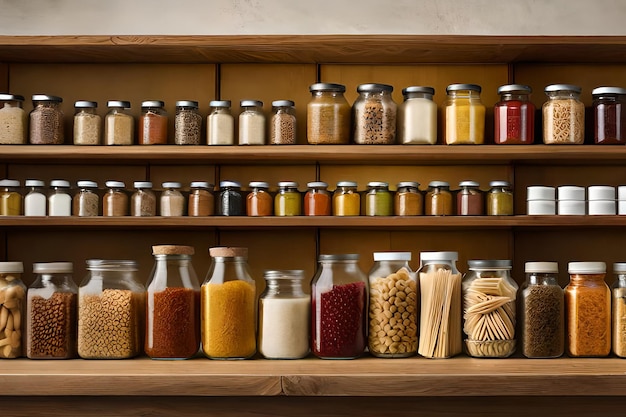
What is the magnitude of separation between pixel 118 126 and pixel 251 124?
368 millimetres

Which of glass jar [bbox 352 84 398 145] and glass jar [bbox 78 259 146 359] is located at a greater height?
glass jar [bbox 352 84 398 145]

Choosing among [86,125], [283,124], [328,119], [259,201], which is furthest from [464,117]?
[86,125]

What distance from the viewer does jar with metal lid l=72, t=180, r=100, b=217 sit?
207 cm

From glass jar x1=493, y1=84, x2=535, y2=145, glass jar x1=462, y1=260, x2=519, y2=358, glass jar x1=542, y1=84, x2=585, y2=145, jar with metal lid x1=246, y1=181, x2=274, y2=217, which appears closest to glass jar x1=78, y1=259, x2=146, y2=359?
jar with metal lid x1=246, y1=181, x2=274, y2=217

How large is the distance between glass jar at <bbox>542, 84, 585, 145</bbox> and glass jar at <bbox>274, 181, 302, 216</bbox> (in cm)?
69

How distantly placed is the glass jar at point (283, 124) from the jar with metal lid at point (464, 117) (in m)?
0.42

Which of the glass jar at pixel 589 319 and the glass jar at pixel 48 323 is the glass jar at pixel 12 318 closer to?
the glass jar at pixel 48 323

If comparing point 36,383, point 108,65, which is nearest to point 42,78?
point 108,65

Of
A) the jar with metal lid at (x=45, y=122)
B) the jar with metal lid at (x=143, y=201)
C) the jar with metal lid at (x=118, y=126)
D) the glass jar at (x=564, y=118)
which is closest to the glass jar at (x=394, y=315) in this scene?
the glass jar at (x=564, y=118)

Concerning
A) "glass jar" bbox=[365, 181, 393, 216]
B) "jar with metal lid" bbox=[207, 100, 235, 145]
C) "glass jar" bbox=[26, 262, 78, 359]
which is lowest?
"glass jar" bbox=[26, 262, 78, 359]

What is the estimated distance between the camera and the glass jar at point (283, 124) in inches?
81.6

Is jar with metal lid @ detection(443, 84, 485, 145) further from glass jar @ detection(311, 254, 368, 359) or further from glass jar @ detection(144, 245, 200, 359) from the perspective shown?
glass jar @ detection(144, 245, 200, 359)

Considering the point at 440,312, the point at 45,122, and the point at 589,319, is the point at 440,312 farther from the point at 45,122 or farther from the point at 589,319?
the point at 45,122

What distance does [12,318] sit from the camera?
6.18 ft
